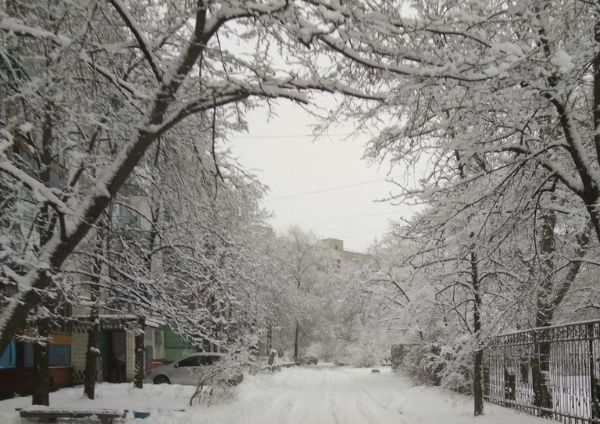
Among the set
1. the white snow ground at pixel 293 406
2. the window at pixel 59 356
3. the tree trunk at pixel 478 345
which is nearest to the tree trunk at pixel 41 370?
the white snow ground at pixel 293 406

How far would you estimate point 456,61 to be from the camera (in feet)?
18.7

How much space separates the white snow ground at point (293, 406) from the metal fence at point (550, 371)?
0.47 metres

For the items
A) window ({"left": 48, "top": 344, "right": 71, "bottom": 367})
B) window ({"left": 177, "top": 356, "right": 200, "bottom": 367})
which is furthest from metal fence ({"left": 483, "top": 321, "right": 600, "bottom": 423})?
window ({"left": 48, "top": 344, "right": 71, "bottom": 367})

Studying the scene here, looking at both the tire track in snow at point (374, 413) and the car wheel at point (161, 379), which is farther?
the car wheel at point (161, 379)

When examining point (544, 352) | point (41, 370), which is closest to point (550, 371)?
point (544, 352)

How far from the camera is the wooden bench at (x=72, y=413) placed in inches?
476

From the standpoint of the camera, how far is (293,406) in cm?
1769

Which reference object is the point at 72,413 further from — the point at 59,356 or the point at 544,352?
the point at 59,356

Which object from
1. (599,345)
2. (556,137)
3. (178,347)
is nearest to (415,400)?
(599,345)

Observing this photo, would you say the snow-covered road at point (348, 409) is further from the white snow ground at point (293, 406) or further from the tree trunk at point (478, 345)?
the tree trunk at point (478, 345)

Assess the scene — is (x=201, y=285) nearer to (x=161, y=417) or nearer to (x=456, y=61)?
(x=161, y=417)

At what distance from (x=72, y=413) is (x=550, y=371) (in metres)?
9.94

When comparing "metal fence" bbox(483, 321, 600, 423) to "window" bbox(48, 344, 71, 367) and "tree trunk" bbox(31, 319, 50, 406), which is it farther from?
"window" bbox(48, 344, 71, 367)

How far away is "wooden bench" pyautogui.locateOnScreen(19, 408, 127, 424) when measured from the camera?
12.1 meters
